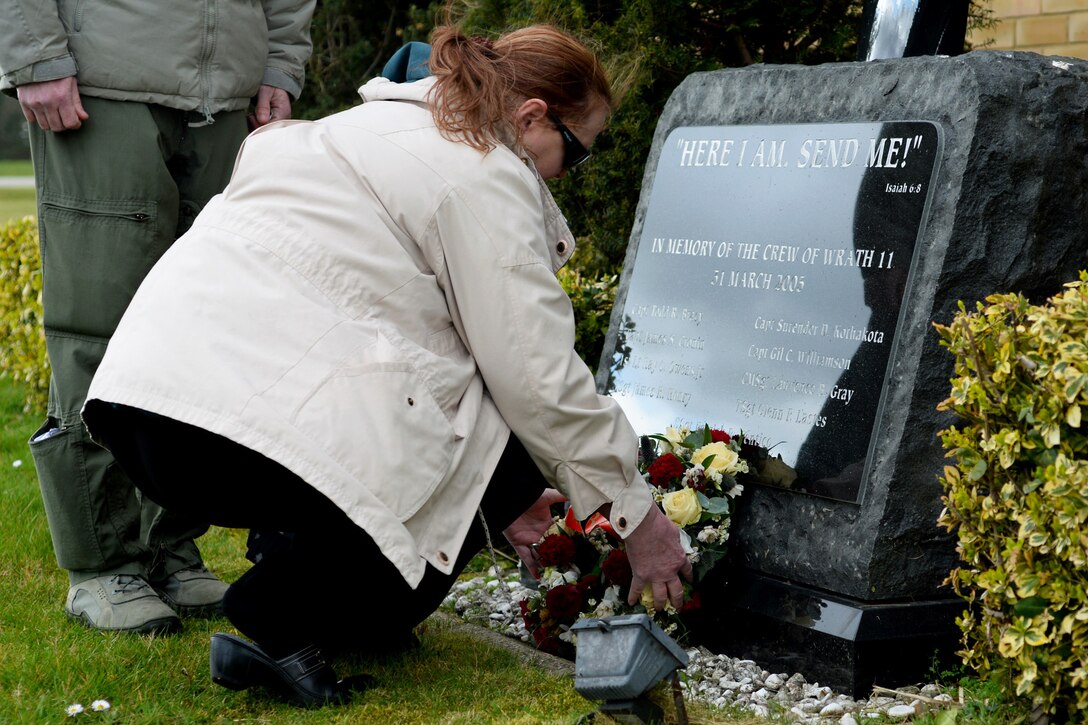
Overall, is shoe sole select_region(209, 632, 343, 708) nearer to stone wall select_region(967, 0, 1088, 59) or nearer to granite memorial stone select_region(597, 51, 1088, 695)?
granite memorial stone select_region(597, 51, 1088, 695)

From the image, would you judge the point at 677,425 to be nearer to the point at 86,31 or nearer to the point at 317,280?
the point at 317,280

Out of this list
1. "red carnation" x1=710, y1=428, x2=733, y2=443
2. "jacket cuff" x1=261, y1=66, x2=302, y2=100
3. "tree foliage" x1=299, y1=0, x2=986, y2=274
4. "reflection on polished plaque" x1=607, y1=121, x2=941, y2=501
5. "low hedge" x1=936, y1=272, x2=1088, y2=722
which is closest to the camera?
"low hedge" x1=936, y1=272, x2=1088, y2=722

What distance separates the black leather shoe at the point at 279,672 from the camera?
2422mm


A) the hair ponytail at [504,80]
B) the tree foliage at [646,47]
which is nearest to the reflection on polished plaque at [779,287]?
the hair ponytail at [504,80]

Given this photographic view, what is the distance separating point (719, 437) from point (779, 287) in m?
0.41

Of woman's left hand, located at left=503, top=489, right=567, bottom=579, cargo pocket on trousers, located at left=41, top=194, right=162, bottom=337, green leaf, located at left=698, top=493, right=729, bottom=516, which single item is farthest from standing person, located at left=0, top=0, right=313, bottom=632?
green leaf, located at left=698, top=493, right=729, bottom=516

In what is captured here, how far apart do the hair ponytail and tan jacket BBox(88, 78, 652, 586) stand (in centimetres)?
6

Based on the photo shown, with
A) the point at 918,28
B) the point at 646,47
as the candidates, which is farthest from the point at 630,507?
the point at 646,47

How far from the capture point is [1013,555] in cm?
218

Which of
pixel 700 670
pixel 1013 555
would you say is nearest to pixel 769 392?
pixel 700 670

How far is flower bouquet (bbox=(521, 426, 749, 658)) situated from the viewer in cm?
294

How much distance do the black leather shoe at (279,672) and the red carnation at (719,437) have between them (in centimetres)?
111

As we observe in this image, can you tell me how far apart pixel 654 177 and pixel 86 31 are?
1.58m

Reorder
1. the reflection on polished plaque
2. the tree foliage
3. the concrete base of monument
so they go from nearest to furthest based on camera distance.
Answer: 1. the concrete base of monument
2. the reflection on polished plaque
3. the tree foliage
